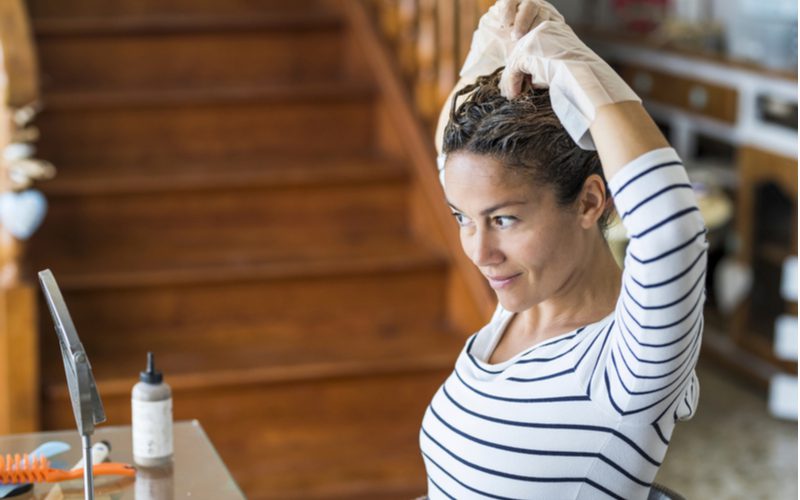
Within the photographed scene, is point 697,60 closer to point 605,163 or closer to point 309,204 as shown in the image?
point 309,204

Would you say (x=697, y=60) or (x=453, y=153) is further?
(x=697, y=60)

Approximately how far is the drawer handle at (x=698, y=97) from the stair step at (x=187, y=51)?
158 centimetres

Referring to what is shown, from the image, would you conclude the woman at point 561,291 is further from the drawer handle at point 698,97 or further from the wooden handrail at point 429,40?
the drawer handle at point 698,97

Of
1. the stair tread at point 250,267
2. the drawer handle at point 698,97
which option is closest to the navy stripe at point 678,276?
the stair tread at point 250,267

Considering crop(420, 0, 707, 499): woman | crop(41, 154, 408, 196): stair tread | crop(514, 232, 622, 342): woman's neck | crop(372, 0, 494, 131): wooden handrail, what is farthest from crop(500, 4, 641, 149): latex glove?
crop(41, 154, 408, 196): stair tread

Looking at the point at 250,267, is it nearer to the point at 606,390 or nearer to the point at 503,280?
the point at 503,280

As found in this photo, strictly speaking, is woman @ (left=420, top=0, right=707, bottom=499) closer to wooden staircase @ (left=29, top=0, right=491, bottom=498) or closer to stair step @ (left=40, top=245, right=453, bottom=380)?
wooden staircase @ (left=29, top=0, right=491, bottom=498)

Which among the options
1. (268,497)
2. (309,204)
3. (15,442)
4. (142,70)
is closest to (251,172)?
(309,204)

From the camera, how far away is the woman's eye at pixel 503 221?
1.37m

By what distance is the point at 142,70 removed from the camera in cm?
366

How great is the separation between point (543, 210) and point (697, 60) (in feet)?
Result: 11.7

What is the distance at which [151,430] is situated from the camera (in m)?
1.75

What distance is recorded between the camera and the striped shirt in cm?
117

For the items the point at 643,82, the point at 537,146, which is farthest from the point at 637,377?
the point at 643,82
